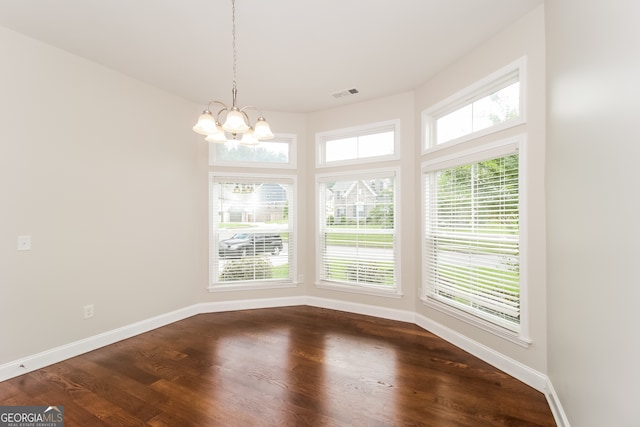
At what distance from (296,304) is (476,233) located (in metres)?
2.74

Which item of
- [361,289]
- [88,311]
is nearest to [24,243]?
[88,311]

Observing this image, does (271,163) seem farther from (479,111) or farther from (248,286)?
(479,111)

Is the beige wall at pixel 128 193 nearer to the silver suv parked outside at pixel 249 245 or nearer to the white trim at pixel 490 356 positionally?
the white trim at pixel 490 356

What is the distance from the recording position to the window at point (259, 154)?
4152mm

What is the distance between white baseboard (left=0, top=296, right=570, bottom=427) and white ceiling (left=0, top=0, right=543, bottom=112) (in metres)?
2.84

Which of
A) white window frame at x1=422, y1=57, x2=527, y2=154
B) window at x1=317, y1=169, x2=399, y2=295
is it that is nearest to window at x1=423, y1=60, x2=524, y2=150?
white window frame at x1=422, y1=57, x2=527, y2=154

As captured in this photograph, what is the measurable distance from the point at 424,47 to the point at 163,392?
371 cm

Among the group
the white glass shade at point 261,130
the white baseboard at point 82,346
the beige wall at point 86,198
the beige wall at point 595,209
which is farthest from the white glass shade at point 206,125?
the white baseboard at point 82,346

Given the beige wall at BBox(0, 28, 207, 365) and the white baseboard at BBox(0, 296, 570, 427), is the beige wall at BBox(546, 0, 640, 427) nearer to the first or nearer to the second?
the white baseboard at BBox(0, 296, 570, 427)

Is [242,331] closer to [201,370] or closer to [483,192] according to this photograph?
[201,370]

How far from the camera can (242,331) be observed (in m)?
3.43

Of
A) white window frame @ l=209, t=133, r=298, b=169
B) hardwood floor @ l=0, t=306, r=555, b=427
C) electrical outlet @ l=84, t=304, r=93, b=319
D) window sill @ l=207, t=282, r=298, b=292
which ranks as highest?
white window frame @ l=209, t=133, r=298, b=169

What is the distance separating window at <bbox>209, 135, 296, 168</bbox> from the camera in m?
4.15

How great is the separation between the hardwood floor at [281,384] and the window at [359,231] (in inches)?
32.8
